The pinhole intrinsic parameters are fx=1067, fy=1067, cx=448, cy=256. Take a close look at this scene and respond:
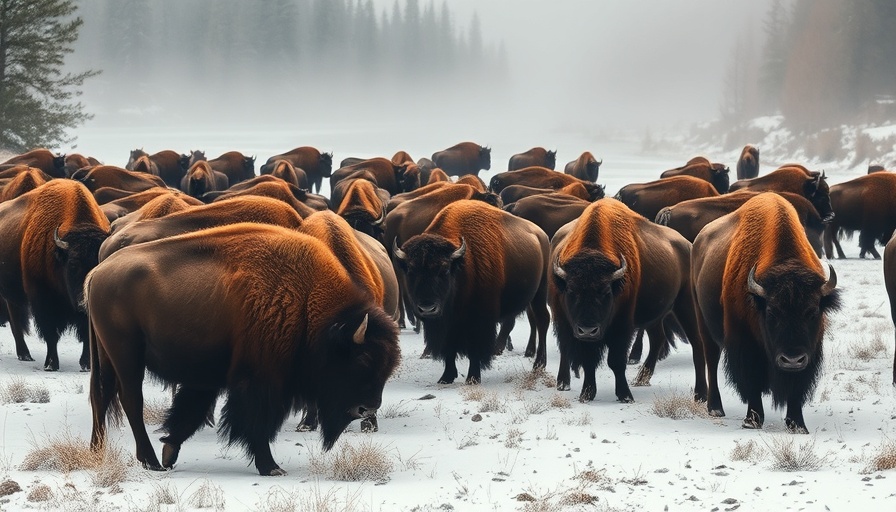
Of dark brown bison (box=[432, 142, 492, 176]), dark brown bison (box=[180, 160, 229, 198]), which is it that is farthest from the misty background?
dark brown bison (box=[180, 160, 229, 198])

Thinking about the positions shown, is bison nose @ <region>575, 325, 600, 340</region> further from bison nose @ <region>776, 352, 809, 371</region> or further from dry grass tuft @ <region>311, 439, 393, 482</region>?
dry grass tuft @ <region>311, 439, 393, 482</region>

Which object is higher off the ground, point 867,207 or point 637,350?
point 867,207

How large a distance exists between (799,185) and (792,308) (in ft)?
33.2

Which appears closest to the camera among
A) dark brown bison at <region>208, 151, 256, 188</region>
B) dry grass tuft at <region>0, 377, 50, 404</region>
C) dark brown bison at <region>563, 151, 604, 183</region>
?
dry grass tuft at <region>0, 377, 50, 404</region>

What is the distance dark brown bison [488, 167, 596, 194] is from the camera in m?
19.2

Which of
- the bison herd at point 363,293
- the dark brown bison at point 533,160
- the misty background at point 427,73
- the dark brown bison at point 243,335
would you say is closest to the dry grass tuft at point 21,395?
the bison herd at point 363,293

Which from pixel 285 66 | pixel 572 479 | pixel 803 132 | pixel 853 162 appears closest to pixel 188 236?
pixel 572 479

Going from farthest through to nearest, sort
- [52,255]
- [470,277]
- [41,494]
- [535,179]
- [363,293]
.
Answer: [535,179] → [470,277] → [52,255] → [363,293] → [41,494]

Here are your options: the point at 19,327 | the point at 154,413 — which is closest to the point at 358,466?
the point at 154,413

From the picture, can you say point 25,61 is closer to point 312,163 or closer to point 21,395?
point 312,163

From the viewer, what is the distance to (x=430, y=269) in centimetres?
994

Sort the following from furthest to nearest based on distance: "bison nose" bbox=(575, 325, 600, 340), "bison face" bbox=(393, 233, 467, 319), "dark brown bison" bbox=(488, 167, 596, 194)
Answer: "dark brown bison" bbox=(488, 167, 596, 194) → "bison face" bbox=(393, 233, 467, 319) → "bison nose" bbox=(575, 325, 600, 340)

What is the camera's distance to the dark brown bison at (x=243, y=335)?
6637 millimetres

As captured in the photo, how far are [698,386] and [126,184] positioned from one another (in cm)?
1105
